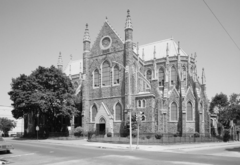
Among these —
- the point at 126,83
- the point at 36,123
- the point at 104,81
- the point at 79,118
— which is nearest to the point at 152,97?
the point at 126,83

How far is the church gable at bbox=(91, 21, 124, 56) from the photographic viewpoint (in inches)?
1681

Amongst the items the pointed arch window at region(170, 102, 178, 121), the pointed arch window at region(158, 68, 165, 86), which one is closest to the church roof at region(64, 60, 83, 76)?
the pointed arch window at region(158, 68, 165, 86)

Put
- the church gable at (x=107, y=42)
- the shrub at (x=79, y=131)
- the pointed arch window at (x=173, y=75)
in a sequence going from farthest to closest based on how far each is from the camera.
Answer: the pointed arch window at (x=173, y=75) < the church gable at (x=107, y=42) < the shrub at (x=79, y=131)

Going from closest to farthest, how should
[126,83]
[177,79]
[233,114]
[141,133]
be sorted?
1. [233,114]
2. [141,133]
3. [126,83]
4. [177,79]

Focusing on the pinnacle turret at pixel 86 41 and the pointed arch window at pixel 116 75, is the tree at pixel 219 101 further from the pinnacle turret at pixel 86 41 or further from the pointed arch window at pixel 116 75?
the pinnacle turret at pixel 86 41

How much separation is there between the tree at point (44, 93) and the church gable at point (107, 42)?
8114mm

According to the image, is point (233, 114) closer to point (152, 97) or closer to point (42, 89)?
point (152, 97)

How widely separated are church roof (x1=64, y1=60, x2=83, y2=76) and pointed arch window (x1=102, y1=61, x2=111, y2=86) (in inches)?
759

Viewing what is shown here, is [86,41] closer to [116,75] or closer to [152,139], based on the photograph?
[116,75]

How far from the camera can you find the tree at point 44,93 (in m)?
40.6

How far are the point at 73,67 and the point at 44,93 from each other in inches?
945

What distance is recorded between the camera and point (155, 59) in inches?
1922

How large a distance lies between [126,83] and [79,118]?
13.7 m

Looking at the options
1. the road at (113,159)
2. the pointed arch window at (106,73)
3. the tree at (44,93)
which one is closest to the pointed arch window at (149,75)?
the pointed arch window at (106,73)
